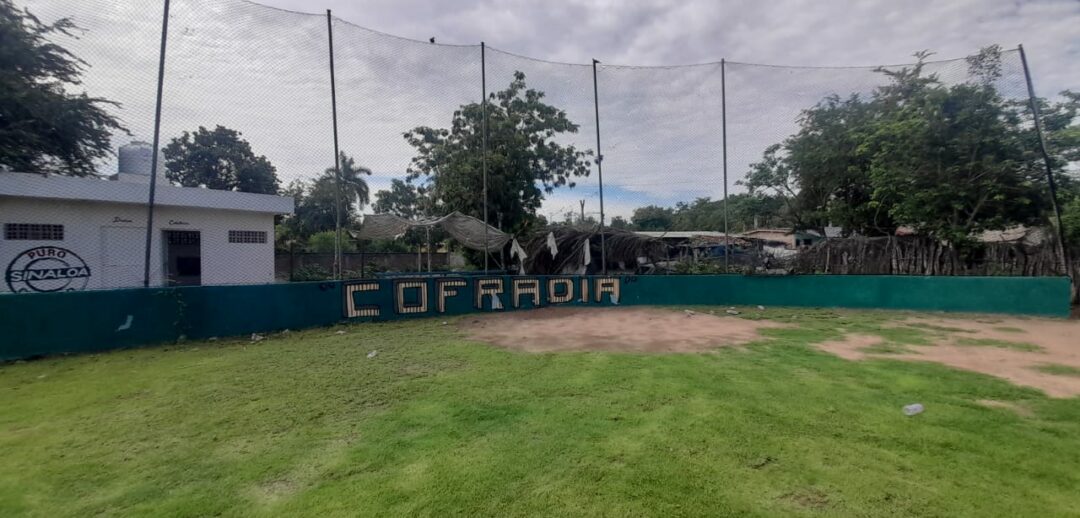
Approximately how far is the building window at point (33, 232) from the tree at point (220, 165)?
14550mm

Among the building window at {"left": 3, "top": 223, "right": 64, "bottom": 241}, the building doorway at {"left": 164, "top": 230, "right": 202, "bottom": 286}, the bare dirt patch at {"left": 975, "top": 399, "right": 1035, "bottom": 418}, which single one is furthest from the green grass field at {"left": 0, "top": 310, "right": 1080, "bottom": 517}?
the building doorway at {"left": 164, "top": 230, "right": 202, "bottom": 286}

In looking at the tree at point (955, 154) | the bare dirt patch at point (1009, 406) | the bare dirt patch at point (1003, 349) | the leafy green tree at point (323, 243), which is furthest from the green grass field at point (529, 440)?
the leafy green tree at point (323, 243)

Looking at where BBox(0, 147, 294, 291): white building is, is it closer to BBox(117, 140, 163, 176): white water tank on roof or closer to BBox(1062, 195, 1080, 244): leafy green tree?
BBox(117, 140, 163, 176): white water tank on roof

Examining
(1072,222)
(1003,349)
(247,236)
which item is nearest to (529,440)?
(1003,349)

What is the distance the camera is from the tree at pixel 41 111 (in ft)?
29.2

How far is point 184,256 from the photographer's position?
13422mm

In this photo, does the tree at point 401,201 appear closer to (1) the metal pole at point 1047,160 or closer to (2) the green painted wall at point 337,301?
(2) the green painted wall at point 337,301

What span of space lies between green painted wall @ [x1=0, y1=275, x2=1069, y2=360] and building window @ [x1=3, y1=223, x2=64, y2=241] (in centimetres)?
580

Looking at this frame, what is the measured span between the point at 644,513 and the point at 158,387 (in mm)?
5165

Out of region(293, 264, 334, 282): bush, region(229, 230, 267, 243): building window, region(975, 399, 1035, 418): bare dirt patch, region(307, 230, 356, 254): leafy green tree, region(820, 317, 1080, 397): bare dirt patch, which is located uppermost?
region(307, 230, 356, 254): leafy green tree

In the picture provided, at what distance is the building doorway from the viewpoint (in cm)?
1282

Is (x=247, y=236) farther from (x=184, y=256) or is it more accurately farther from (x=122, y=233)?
(x=122, y=233)

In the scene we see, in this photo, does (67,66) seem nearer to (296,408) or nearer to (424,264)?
(296,408)

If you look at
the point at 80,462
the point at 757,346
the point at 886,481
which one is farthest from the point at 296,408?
the point at 757,346
